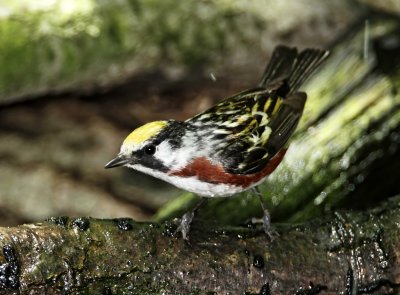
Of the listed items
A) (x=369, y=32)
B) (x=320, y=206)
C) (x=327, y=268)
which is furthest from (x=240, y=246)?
(x=369, y=32)

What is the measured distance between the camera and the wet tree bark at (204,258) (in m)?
3.84

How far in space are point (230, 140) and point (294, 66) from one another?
0.97 m

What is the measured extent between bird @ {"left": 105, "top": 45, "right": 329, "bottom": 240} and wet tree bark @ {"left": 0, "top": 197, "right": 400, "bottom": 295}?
16 cm

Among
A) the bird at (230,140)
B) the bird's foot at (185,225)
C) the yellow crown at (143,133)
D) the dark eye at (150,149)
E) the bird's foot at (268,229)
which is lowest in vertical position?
the bird's foot at (268,229)

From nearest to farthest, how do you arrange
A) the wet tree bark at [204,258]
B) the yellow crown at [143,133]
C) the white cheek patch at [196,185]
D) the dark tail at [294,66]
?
the wet tree bark at [204,258], the yellow crown at [143,133], the white cheek patch at [196,185], the dark tail at [294,66]

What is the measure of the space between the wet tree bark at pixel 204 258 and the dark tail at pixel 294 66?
1.09 meters

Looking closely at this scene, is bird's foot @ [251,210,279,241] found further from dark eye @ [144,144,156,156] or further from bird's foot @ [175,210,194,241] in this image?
dark eye @ [144,144,156,156]

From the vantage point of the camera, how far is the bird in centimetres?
432

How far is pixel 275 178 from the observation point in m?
5.82

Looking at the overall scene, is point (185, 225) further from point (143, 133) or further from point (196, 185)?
point (143, 133)

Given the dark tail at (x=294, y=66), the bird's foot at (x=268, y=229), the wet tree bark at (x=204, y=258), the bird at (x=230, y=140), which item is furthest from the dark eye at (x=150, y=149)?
the dark tail at (x=294, y=66)

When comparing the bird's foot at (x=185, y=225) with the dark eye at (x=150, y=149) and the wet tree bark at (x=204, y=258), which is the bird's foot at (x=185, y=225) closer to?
the wet tree bark at (x=204, y=258)

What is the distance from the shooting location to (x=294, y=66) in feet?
18.0

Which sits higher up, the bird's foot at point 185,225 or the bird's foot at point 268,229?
the bird's foot at point 185,225
